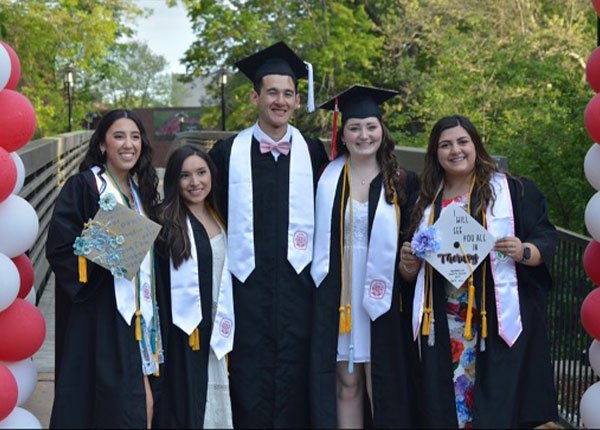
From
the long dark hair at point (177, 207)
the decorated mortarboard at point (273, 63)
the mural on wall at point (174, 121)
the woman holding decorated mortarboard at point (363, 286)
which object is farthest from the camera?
the mural on wall at point (174, 121)

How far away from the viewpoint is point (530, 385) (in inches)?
176

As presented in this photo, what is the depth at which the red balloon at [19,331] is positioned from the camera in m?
4.20

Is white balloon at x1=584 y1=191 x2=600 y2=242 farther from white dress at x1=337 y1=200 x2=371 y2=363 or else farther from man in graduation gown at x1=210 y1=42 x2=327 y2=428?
man in graduation gown at x1=210 y1=42 x2=327 y2=428

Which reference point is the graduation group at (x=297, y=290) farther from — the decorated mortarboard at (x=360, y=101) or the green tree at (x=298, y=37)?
the green tree at (x=298, y=37)

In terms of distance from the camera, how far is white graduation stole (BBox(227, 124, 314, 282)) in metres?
4.69

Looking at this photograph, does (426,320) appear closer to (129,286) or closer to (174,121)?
(129,286)

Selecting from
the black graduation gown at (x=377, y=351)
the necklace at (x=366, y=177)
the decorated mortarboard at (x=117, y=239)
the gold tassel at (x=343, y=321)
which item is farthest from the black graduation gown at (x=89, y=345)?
the necklace at (x=366, y=177)

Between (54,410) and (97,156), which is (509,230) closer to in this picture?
(97,156)

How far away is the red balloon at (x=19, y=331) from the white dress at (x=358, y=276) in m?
1.66

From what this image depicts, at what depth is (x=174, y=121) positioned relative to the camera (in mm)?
43375

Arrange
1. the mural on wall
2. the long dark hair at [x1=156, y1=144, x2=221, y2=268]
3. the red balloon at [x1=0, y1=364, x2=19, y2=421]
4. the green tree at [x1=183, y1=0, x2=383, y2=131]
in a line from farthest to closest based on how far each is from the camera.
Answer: the mural on wall < the green tree at [x1=183, y1=0, x2=383, y2=131] < the long dark hair at [x1=156, y1=144, x2=221, y2=268] < the red balloon at [x1=0, y1=364, x2=19, y2=421]

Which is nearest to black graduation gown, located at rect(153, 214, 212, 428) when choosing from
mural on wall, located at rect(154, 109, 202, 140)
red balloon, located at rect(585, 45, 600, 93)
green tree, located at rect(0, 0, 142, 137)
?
red balloon, located at rect(585, 45, 600, 93)

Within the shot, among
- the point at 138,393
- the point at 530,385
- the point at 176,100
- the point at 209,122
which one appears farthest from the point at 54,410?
the point at 176,100

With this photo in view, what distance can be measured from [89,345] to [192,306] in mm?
575
